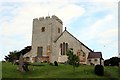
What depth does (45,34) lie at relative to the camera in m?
77.8

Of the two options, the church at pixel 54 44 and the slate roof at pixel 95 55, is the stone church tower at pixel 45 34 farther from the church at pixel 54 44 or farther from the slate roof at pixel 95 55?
the slate roof at pixel 95 55

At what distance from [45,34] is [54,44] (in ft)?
12.3

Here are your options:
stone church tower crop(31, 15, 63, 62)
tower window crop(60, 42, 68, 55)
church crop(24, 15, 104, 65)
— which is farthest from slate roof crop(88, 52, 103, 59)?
stone church tower crop(31, 15, 63, 62)

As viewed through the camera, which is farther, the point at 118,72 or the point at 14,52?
the point at 14,52

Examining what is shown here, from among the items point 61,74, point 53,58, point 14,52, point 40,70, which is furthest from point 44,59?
point 61,74

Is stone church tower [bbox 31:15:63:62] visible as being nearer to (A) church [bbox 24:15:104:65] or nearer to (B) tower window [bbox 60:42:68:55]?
(A) church [bbox 24:15:104:65]

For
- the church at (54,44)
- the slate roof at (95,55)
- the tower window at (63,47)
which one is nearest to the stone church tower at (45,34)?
the church at (54,44)

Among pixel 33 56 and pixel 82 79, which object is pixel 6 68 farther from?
pixel 33 56

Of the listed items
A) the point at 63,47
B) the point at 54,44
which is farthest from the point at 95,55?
the point at 54,44

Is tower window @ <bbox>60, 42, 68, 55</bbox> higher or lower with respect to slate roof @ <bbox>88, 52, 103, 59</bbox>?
higher

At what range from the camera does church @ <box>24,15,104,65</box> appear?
73.0m

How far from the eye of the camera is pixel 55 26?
77.7 meters

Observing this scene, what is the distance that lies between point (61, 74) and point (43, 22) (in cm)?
3537

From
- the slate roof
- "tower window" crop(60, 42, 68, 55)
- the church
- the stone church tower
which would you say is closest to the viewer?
the slate roof
